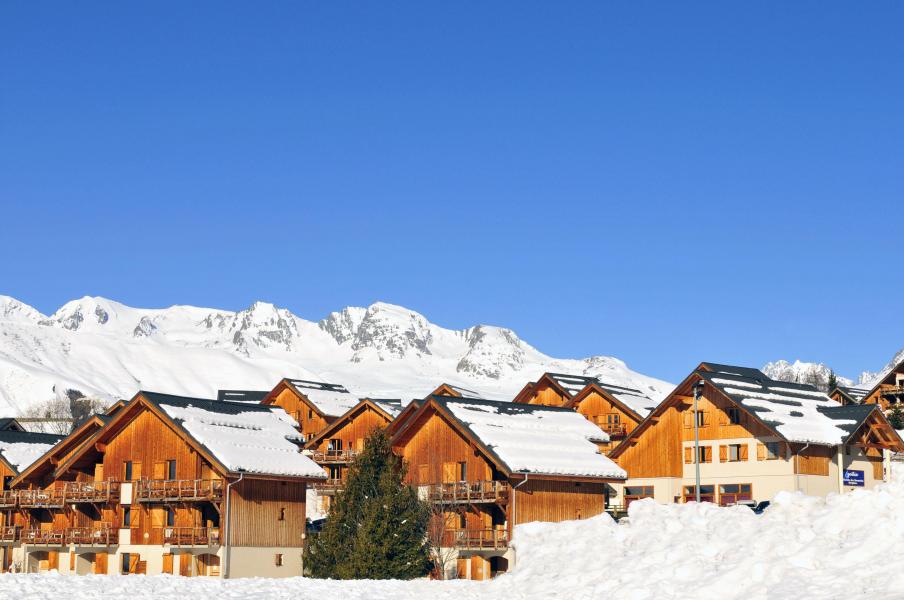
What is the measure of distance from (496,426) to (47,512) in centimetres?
2592

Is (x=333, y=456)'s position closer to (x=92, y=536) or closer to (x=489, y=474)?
(x=92, y=536)

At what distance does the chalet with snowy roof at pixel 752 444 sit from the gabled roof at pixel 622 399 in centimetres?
1480

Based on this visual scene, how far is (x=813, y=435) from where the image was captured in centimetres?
7219

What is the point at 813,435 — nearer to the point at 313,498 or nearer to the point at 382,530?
the point at 382,530

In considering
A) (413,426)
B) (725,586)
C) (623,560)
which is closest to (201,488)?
(413,426)

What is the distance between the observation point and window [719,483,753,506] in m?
73.4

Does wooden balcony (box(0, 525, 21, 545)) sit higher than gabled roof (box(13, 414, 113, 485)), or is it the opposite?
gabled roof (box(13, 414, 113, 485))

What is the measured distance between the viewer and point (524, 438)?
210ft

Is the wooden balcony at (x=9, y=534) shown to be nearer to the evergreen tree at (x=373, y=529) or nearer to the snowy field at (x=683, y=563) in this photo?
the evergreen tree at (x=373, y=529)

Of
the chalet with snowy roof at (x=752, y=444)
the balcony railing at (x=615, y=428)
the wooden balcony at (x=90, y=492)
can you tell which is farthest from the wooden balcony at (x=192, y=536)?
the balcony railing at (x=615, y=428)

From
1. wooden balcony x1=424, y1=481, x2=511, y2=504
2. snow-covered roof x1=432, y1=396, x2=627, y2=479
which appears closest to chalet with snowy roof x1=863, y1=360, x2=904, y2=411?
snow-covered roof x1=432, y1=396, x2=627, y2=479

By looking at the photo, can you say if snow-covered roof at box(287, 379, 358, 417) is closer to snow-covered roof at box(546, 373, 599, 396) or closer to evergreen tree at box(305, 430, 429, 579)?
snow-covered roof at box(546, 373, 599, 396)

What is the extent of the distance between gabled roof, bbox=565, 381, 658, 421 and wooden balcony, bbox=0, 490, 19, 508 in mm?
42504

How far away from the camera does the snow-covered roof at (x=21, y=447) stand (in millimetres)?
75688
